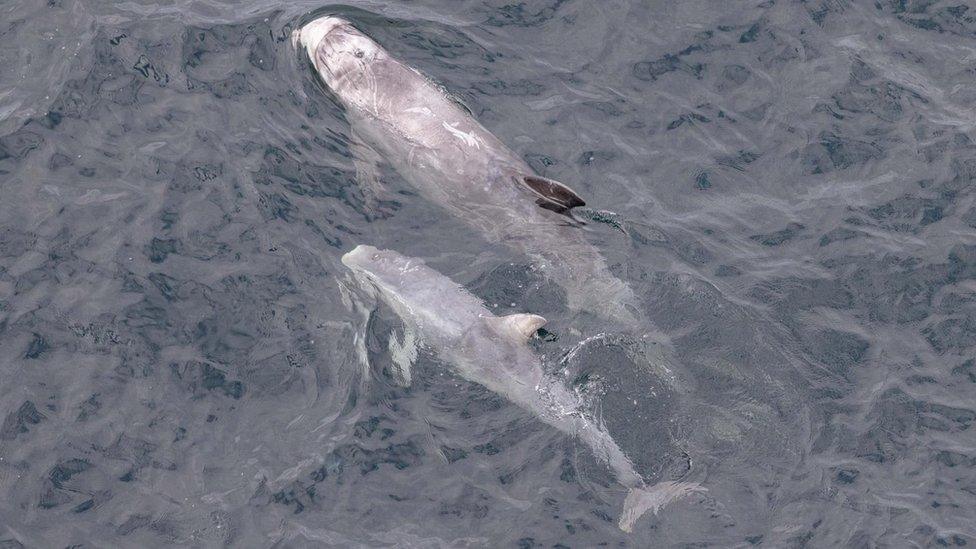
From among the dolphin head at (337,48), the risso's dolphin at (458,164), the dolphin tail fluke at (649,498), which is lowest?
the dolphin tail fluke at (649,498)

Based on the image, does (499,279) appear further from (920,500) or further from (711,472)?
(920,500)

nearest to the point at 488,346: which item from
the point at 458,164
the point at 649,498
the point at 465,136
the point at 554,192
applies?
the point at 554,192

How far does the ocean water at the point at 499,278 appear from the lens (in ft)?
39.9

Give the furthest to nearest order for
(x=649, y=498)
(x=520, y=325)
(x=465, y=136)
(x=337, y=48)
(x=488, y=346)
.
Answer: (x=337, y=48)
(x=465, y=136)
(x=488, y=346)
(x=520, y=325)
(x=649, y=498)

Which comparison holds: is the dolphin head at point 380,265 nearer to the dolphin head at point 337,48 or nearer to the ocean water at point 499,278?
the ocean water at point 499,278

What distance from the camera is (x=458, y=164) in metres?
14.8

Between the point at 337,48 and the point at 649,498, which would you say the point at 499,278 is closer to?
the point at 649,498

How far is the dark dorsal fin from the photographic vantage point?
13844mm

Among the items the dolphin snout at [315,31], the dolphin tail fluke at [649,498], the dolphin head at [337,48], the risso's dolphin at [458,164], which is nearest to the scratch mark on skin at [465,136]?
the risso's dolphin at [458,164]

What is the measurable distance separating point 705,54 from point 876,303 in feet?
16.8

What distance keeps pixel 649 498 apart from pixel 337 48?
897cm

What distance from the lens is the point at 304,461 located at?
12422 millimetres

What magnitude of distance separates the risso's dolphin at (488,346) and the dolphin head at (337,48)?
3440mm

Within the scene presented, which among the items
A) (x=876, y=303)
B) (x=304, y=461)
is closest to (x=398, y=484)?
(x=304, y=461)
